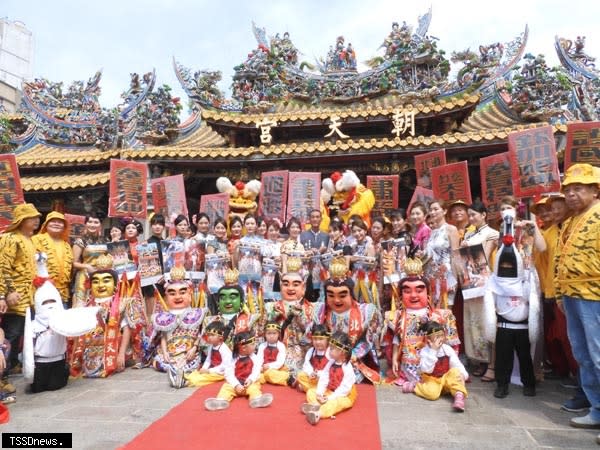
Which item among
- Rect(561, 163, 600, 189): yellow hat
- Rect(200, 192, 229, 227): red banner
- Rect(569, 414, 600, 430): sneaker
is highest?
Rect(200, 192, 229, 227): red banner

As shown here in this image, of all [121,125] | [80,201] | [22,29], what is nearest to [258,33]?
[121,125]

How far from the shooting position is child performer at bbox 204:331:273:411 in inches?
136

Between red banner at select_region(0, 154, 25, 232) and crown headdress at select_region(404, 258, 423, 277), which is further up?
red banner at select_region(0, 154, 25, 232)

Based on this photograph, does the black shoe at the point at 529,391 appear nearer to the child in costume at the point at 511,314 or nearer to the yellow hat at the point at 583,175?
the child in costume at the point at 511,314

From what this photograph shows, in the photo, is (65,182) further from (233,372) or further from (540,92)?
(540,92)

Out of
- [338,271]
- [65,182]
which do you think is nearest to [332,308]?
[338,271]

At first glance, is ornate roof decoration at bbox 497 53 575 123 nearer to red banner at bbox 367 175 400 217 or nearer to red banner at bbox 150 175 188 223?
red banner at bbox 367 175 400 217

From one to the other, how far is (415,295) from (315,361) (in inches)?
46.8

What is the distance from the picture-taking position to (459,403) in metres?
3.40

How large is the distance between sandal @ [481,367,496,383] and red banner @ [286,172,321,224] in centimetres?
374

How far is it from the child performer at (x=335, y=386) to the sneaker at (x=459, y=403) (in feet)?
2.63

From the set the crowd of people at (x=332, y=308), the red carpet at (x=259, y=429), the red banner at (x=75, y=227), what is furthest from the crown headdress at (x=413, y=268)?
the red banner at (x=75, y=227)

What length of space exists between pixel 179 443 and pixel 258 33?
40.8 feet

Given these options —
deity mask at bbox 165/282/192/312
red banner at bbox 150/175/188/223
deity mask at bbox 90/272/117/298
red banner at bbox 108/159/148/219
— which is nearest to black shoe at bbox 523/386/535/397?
deity mask at bbox 165/282/192/312
